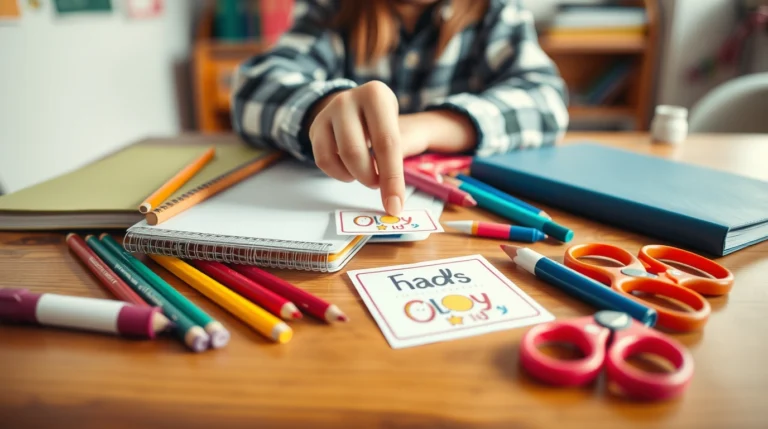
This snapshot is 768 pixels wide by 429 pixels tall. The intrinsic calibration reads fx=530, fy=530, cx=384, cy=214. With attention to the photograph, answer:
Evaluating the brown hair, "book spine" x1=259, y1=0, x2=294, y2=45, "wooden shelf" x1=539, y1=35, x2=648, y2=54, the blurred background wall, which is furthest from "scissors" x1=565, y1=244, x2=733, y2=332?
"book spine" x1=259, y1=0, x2=294, y2=45

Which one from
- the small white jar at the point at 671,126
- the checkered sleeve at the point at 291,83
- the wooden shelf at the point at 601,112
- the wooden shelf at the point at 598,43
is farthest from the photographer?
the wooden shelf at the point at 601,112

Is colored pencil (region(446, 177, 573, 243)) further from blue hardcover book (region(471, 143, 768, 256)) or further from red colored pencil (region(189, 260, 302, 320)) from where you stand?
red colored pencil (region(189, 260, 302, 320))

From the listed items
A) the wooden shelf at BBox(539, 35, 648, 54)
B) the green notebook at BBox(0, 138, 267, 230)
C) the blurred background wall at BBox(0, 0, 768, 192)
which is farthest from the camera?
the wooden shelf at BBox(539, 35, 648, 54)

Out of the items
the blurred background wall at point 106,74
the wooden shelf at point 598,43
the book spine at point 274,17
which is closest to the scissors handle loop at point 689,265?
the blurred background wall at point 106,74

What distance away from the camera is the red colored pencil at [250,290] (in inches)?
12.6

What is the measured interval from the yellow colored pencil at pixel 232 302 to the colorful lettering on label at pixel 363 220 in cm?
13

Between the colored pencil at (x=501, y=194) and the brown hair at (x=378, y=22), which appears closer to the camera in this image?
the colored pencil at (x=501, y=194)

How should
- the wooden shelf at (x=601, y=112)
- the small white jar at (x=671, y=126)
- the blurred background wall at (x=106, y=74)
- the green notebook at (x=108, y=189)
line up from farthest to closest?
the wooden shelf at (x=601, y=112) → the blurred background wall at (x=106, y=74) → the small white jar at (x=671, y=126) → the green notebook at (x=108, y=189)

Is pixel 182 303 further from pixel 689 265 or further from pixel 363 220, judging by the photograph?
pixel 689 265

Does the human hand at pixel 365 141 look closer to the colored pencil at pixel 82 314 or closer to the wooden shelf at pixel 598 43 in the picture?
the colored pencil at pixel 82 314

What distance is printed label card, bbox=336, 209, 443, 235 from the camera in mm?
423

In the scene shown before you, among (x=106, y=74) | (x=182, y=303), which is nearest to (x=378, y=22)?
(x=182, y=303)

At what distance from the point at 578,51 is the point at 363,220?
72.0 inches

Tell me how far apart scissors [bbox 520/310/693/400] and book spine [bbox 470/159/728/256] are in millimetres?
158
